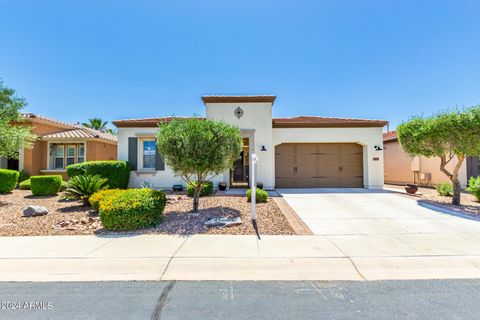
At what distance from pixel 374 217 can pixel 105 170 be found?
39.6ft

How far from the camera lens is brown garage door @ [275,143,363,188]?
13977 millimetres

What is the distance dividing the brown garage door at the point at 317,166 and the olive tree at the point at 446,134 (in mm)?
4424

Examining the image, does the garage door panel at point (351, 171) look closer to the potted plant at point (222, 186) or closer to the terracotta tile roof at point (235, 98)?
the terracotta tile roof at point (235, 98)

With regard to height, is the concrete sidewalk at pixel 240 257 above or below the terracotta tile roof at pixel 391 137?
below

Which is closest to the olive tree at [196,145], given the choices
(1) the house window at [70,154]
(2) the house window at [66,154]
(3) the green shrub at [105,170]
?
(3) the green shrub at [105,170]

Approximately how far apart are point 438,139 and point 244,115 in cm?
859

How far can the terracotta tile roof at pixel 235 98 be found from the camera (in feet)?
42.5

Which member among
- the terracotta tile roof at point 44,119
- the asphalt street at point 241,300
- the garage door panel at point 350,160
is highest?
the terracotta tile roof at point 44,119

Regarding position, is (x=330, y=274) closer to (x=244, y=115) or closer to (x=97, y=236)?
(x=97, y=236)

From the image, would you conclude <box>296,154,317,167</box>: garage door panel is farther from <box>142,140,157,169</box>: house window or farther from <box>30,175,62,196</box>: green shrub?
<box>30,175,62,196</box>: green shrub

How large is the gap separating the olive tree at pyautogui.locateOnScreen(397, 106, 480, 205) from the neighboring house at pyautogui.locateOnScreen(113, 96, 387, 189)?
164 inches

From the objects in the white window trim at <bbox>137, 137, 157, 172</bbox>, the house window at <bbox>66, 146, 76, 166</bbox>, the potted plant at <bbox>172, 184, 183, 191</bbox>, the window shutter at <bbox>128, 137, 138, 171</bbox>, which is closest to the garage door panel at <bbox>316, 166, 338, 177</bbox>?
the potted plant at <bbox>172, 184, 183, 191</bbox>

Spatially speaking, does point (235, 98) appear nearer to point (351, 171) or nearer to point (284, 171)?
point (284, 171)

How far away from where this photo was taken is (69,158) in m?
16.3
